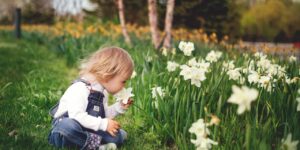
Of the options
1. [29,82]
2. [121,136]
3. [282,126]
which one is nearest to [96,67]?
[121,136]

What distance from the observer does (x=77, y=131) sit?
112 inches

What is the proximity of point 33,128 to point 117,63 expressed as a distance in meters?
0.92

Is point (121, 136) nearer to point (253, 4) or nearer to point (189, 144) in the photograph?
point (189, 144)

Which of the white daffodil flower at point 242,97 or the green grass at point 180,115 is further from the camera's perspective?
the green grass at point 180,115

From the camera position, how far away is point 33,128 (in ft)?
11.0

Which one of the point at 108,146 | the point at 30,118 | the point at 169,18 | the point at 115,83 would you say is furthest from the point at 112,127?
the point at 169,18

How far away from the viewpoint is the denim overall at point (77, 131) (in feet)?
9.31

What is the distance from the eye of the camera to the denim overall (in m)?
2.84

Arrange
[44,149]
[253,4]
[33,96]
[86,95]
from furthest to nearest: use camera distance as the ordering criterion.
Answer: [253,4]
[33,96]
[86,95]
[44,149]

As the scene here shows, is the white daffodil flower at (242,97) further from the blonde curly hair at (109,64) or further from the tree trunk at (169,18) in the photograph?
the tree trunk at (169,18)

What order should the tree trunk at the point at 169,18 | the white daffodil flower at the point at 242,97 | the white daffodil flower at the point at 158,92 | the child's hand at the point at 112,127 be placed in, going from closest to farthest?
the white daffodil flower at the point at 242,97
the child's hand at the point at 112,127
the white daffodil flower at the point at 158,92
the tree trunk at the point at 169,18

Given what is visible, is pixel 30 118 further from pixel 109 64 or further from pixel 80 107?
pixel 109 64

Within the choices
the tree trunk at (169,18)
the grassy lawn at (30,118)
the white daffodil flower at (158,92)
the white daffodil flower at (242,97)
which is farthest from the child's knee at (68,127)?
the tree trunk at (169,18)

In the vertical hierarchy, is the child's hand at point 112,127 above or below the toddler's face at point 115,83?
below
